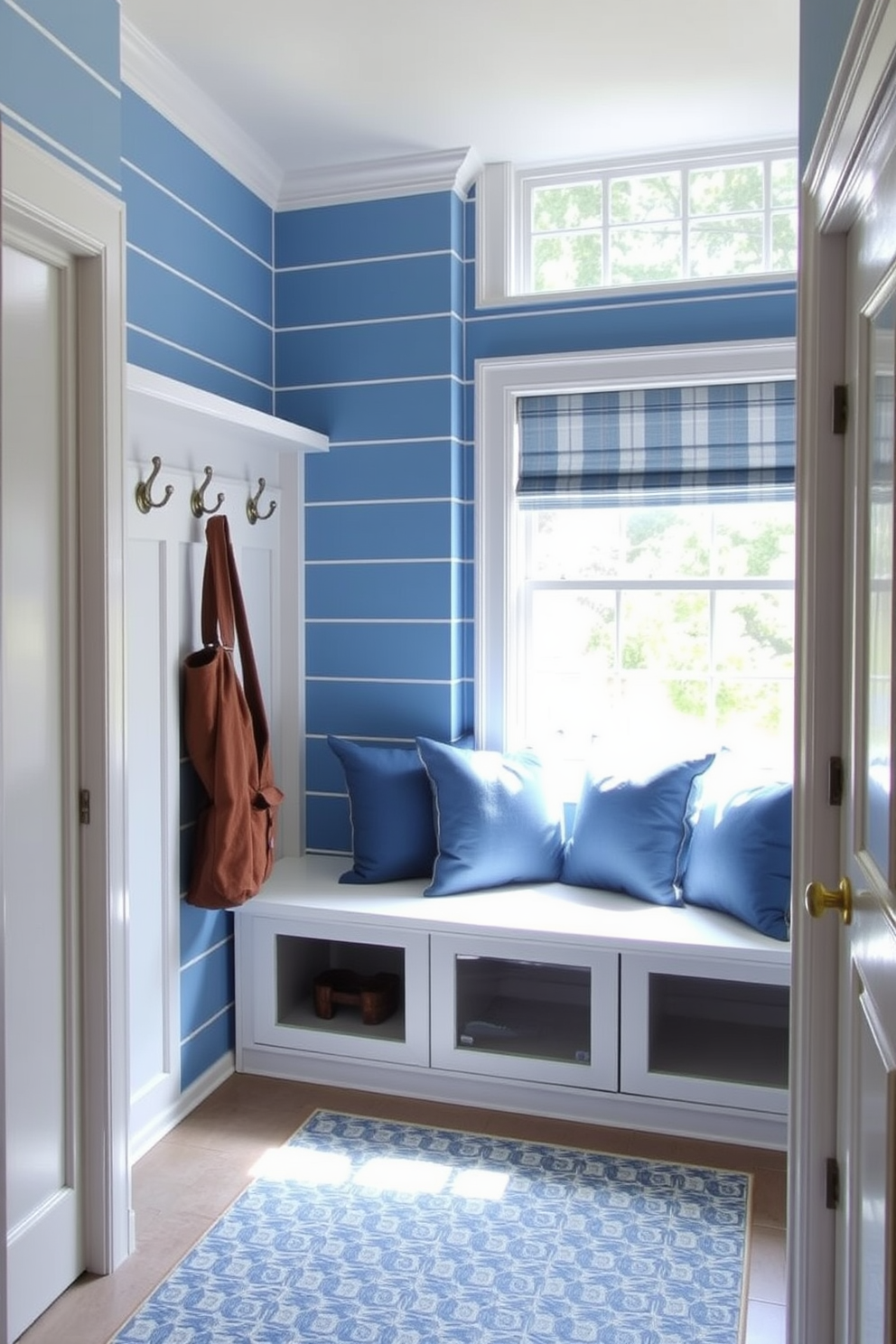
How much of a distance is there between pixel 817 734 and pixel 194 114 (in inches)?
92.8

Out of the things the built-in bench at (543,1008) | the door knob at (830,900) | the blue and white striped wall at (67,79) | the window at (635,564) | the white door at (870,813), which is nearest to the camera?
the white door at (870,813)

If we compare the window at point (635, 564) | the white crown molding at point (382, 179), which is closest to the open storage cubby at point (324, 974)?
the window at point (635, 564)

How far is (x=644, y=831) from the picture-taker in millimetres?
3020

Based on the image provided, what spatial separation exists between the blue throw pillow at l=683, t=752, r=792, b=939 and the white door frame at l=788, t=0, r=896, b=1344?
0.97 metres

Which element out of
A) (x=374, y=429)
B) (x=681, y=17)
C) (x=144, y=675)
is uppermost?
(x=681, y=17)

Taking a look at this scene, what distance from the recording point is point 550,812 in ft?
10.6

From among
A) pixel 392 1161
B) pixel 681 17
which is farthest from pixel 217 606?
pixel 681 17

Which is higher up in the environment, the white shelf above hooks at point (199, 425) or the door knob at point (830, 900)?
the white shelf above hooks at point (199, 425)

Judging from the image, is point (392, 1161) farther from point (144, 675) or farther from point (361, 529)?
point (361, 529)

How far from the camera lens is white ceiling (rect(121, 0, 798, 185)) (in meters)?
2.54

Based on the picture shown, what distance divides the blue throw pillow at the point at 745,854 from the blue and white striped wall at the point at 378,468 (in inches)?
33.9

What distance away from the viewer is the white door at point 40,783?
6.59 ft

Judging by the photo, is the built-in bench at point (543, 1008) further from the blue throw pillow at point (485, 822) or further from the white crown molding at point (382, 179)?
the white crown molding at point (382, 179)

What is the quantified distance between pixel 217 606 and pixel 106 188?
1.10 meters
